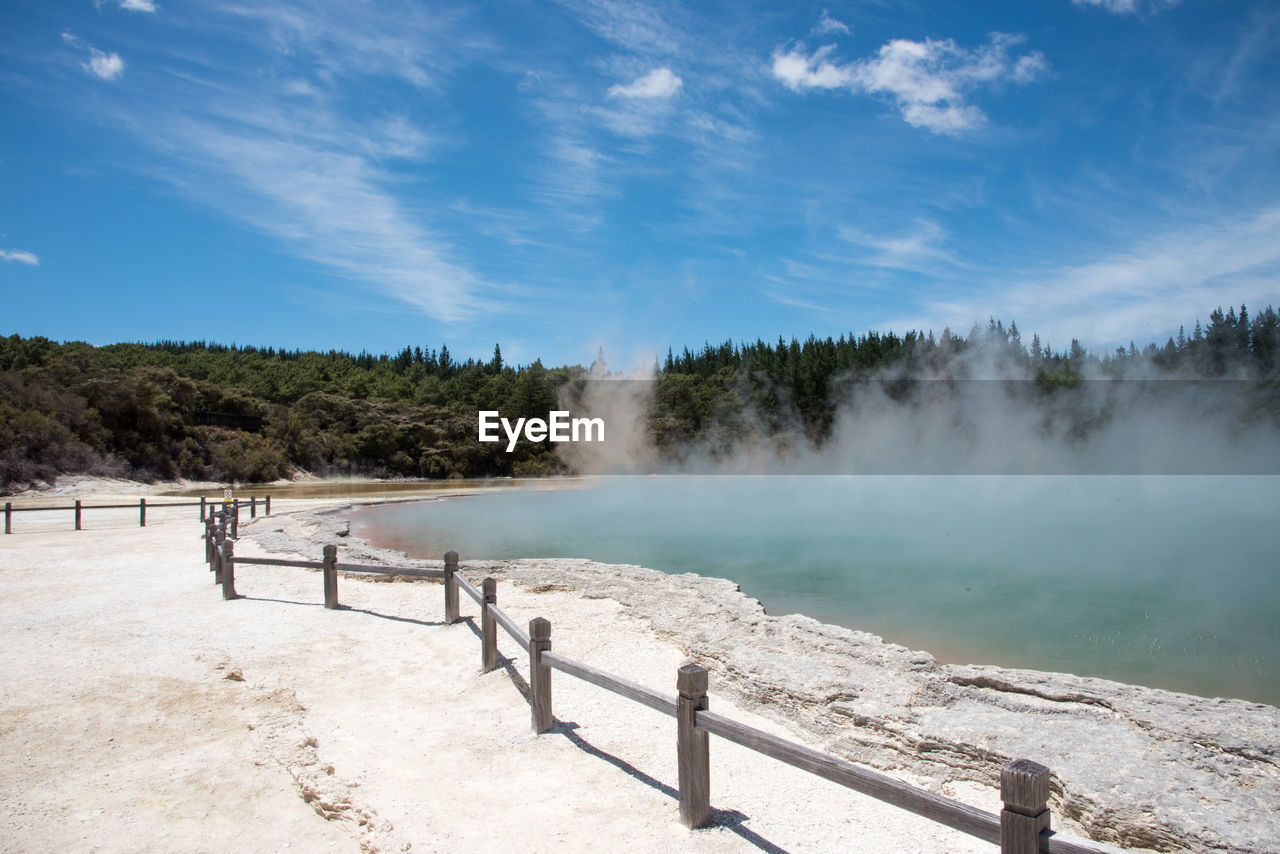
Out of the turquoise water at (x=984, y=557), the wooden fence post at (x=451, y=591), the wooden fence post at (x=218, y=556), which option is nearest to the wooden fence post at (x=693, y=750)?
the wooden fence post at (x=451, y=591)

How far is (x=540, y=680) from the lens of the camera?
4805 millimetres

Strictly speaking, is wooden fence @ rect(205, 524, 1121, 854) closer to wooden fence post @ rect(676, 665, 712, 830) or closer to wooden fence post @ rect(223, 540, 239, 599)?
wooden fence post @ rect(676, 665, 712, 830)

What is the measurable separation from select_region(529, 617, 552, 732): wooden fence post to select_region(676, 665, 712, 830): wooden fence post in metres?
1.45

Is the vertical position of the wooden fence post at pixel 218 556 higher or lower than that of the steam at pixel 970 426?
lower

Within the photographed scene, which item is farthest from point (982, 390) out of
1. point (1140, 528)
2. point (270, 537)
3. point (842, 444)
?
point (270, 537)

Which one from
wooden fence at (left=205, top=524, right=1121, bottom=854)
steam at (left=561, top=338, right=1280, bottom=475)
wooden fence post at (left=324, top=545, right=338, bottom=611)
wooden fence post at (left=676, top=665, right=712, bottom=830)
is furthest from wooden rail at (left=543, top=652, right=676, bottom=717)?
steam at (left=561, top=338, right=1280, bottom=475)

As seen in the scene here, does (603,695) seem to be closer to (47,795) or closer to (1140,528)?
(47,795)

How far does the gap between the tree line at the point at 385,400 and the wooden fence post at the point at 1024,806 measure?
31803mm

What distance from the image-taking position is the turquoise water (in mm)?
8156

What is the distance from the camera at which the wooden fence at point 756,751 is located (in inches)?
90.4

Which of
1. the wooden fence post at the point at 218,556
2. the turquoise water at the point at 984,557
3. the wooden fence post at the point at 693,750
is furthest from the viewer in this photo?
the wooden fence post at the point at 218,556

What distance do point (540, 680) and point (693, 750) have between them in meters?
1.57

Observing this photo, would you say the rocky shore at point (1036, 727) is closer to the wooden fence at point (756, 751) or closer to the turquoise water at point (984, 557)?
the wooden fence at point (756, 751)

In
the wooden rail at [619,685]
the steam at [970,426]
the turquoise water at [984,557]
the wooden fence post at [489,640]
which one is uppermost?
the steam at [970,426]
